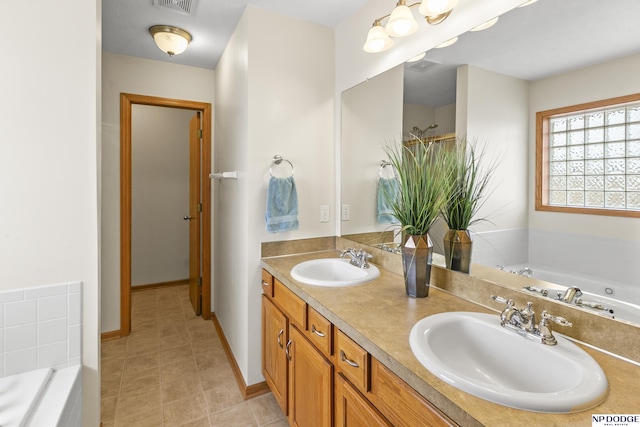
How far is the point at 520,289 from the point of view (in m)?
1.16

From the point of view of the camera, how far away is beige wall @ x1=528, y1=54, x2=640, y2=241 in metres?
0.92

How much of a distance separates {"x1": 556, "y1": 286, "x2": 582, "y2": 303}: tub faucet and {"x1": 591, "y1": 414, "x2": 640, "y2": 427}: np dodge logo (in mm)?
421

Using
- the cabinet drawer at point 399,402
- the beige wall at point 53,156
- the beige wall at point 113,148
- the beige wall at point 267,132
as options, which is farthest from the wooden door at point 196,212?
the cabinet drawer at point 399,402

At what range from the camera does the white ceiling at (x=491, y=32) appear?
97 cm

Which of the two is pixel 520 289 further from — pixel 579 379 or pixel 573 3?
pixel 573 3

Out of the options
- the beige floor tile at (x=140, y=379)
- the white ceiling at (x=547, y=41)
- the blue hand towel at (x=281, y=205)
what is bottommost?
the beige floor tile at (x=140, y=379)

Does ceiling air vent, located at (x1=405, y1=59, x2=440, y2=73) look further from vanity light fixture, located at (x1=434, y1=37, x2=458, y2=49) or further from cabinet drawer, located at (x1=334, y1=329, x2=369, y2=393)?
cabinet drawer, located at (x1=334, y1=329, x2=369, y2=393)

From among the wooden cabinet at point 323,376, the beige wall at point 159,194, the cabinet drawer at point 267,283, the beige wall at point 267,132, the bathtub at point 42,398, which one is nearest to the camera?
the wooden cabinet at point 323,376

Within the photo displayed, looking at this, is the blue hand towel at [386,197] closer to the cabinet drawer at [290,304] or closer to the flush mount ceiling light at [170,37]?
the cabinet drawer at [290,304]

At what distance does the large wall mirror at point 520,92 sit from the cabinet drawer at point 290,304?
2.16 feet

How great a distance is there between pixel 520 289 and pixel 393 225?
2.36 ft

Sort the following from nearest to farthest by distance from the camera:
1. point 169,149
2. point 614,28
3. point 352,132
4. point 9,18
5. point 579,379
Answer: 1. point 579,379
2. point 614,28
3. point 9,18
4. point 352,132
5. point 169,149

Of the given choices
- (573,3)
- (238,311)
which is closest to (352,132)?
(573,3)

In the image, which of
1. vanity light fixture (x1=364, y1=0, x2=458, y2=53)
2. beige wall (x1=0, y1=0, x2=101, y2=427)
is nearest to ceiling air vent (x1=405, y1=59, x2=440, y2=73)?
vanity light fixture (x1=364, y1=0, x2=458, y2=53)
